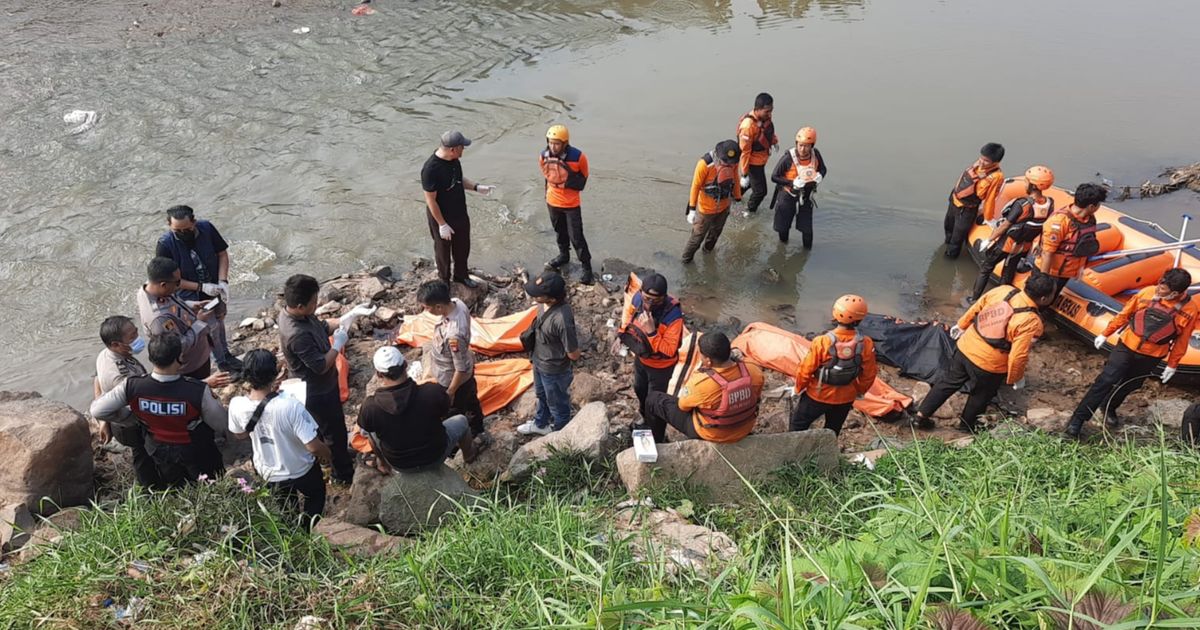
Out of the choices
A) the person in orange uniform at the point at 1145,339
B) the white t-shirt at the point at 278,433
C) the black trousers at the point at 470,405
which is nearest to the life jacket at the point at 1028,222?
the person in orange uniform at the point at 1145,339

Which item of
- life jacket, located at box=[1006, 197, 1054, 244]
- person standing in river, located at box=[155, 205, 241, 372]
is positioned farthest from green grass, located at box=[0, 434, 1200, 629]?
life jacket, located at box=[1006, 197, 1054, 244]

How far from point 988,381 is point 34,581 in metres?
6.12

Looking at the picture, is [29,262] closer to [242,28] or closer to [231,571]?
[231,571]

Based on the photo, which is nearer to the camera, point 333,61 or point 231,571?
point 231,571

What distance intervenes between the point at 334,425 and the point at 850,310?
372 cm

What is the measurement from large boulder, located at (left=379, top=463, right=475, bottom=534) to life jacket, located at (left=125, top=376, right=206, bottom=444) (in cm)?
122

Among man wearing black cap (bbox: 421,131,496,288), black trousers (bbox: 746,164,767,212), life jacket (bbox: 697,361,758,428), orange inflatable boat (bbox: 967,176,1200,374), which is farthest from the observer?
black trousers (bbox: 746,164,767,212)

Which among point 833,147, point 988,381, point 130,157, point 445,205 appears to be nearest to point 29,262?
point 130,157

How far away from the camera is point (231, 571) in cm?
330

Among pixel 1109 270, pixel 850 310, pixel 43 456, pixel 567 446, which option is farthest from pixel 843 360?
pixel 43 456

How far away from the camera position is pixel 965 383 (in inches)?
233

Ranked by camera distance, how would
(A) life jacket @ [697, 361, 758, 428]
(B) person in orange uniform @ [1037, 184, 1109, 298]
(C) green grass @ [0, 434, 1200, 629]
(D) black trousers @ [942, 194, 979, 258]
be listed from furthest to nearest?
(D) black trousers @ [942, 194, 979, 258], (B) person in orange uniform @ [1037, 184, 1109, 298], (A) life jacket @ [697, 361, 758, 428], (C) green grass @ [0, 434, 1200, 629]

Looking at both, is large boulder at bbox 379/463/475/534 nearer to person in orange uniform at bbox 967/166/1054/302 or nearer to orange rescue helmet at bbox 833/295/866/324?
orange rescue helmet at bbox 833/295/866/324

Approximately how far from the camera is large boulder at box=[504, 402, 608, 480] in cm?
494
